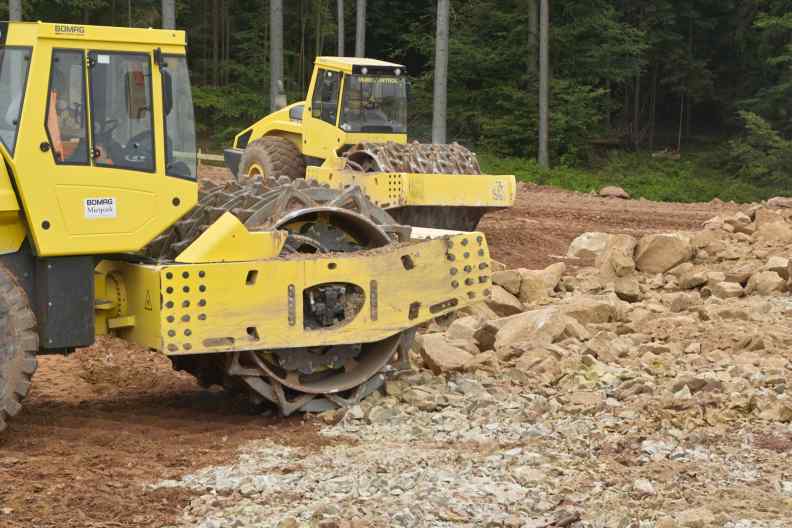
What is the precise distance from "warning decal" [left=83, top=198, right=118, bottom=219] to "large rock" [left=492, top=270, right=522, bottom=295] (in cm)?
553

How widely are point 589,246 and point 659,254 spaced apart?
2.13 meters

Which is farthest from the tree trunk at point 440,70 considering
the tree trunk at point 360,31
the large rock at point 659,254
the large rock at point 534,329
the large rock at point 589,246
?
the large rock at point 534,329

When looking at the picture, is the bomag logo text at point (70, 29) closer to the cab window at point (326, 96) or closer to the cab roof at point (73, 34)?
the cab roof at point (73, 34)

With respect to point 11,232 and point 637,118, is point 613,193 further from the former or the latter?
point 11,232

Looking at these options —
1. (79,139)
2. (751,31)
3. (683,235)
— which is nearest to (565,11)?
(751,31)

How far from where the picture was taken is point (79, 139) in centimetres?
747

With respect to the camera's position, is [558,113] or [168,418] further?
[558,113]

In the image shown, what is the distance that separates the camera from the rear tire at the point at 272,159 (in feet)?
58.7

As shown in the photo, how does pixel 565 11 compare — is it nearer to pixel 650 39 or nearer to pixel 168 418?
pixel 650 39

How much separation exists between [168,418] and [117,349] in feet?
8.05

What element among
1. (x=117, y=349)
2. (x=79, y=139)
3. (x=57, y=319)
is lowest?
(x=117, y=349)

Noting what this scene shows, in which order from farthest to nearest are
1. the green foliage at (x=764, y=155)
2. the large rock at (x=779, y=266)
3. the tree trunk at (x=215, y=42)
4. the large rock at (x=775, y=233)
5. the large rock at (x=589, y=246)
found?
the tree trunk at (x=215, y=42)
the green foliage at (x=764, y=155)
the large rock at (x=589, y=246)
the large rock at (x=775, y=233)
the large rock at (x=779, y=266)

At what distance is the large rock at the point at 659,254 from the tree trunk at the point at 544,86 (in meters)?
18.5

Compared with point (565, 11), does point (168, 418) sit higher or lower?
Result: lower
